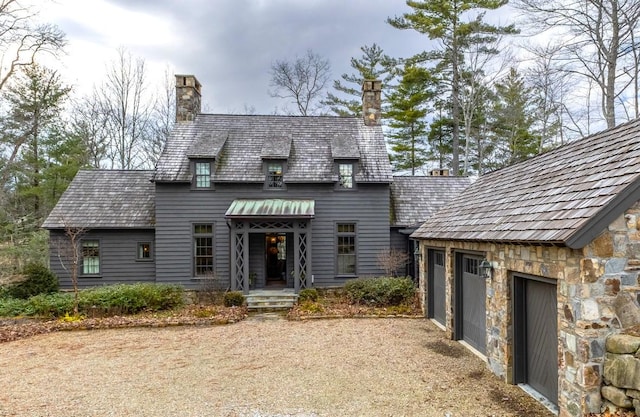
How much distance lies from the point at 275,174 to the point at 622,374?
12189mm

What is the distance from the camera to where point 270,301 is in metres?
12.5

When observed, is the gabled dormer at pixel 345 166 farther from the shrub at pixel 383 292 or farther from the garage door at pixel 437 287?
the garage door at pixel 437 287

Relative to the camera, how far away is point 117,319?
10344mm

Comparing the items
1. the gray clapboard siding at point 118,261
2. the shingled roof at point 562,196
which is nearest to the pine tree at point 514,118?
the shingled roof at point 562,196

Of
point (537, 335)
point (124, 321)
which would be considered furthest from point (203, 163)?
point (537, 335)

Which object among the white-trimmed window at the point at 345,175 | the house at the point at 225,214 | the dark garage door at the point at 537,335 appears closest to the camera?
the dark garage door at the point at 537,335

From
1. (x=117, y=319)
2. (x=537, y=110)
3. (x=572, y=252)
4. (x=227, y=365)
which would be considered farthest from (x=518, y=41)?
(x=117, y=319)

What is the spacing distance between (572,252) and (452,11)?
68.3 feet

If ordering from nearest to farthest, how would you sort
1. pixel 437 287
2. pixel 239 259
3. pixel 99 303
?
pixel 437 287
pixel 99 303
pixel 239 259

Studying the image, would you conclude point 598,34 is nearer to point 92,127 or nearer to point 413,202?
point 413,202

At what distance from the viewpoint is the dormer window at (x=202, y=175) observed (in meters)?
14.2

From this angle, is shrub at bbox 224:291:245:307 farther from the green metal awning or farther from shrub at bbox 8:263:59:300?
shrub at bbox 8:263:59:300

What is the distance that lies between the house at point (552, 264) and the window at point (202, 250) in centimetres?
900

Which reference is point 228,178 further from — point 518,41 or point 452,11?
point 452,11
